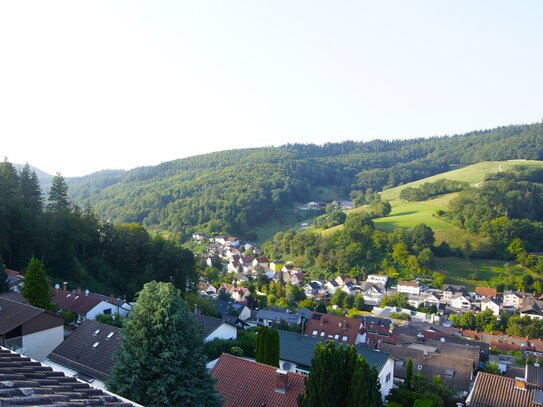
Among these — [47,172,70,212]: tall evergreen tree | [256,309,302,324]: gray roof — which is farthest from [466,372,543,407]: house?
[47,172,70,212]: tall evergreen tree

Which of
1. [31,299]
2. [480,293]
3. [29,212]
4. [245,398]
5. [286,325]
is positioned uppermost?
[29,212]

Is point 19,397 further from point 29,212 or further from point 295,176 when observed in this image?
point 295,176

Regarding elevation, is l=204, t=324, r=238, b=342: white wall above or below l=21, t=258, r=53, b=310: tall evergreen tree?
below

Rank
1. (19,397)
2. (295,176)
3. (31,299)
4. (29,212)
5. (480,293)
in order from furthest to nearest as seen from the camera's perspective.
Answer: (295,176), (480,293), (29,212), (31,299), (19,397)

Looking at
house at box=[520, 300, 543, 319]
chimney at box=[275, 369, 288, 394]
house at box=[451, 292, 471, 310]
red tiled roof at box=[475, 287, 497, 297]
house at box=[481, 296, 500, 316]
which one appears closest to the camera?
chimney at box=[275, 369, 288, 394]

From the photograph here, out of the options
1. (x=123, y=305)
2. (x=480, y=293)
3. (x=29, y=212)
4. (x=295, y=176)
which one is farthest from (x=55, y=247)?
(x=295, y=176)

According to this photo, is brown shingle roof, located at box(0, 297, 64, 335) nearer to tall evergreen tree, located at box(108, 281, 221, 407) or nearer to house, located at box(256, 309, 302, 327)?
tall evergreen tree, located at box(108, 281, 221, 407)
